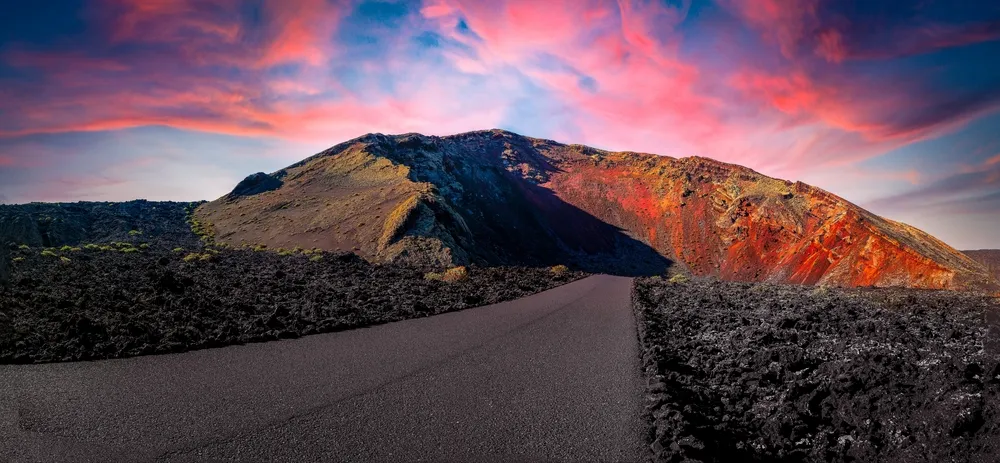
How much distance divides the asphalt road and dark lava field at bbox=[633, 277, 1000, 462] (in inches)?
36.1

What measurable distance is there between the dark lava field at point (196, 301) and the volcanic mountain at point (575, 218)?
1328cm

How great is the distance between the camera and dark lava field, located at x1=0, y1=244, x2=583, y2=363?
10.1 metres

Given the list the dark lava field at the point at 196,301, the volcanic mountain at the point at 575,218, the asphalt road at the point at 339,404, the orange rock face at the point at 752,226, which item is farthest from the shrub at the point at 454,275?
the orange rock face at the point at 752,226

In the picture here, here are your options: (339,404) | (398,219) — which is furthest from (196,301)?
(398,219)

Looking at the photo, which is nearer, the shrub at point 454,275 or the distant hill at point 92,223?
the shrub at point 454,275

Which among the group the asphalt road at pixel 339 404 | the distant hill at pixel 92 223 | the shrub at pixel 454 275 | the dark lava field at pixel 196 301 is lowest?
the asphalt road at pixel 339 404

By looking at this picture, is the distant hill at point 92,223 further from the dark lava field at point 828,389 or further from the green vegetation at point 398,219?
the dark lava field at point 828,389

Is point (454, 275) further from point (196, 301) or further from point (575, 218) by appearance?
point (575, 218)

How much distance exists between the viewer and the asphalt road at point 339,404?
203 inches

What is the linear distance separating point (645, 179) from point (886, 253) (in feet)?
188

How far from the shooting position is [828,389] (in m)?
6.93

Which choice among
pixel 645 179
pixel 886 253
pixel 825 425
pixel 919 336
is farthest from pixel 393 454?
pixel 645 179

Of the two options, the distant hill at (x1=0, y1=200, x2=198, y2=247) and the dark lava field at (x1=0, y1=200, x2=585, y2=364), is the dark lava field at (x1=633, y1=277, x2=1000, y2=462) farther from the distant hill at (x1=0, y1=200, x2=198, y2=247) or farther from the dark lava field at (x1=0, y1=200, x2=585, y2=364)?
the distant hill at (x1=0, y1=200, x2=198, y2=247)

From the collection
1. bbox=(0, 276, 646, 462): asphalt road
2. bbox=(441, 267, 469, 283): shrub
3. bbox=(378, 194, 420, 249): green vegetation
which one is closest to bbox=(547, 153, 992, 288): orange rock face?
bbox=(441, 267, 469, 283): shrub
